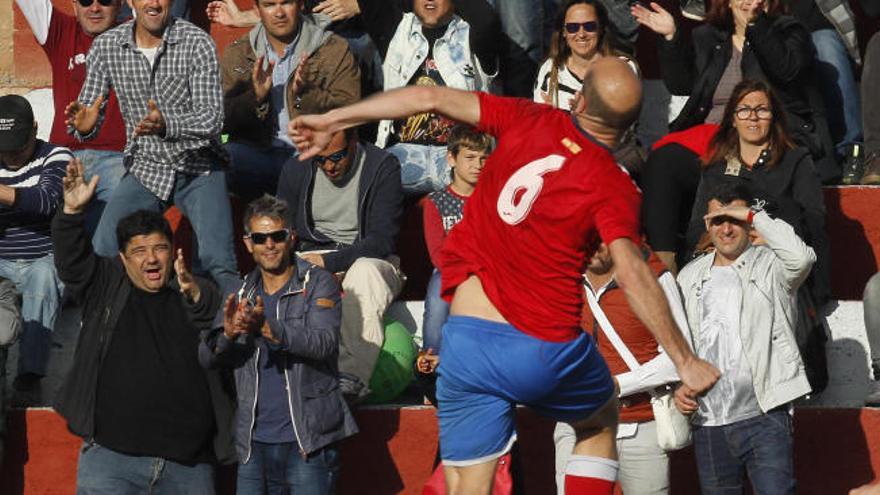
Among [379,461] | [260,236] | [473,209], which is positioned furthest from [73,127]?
[473,209]

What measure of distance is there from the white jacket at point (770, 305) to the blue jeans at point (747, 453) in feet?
0.38

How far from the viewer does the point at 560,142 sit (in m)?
8.04

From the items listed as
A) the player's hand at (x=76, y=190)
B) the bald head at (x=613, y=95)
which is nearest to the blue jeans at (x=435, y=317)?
the player's hand at (x=76, y=190)

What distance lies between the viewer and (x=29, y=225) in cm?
1139

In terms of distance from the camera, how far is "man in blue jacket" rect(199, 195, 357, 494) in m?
9.94

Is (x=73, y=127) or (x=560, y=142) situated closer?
(x=560, y=142)

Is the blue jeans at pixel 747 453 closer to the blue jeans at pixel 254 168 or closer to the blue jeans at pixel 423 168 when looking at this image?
the blue jeans at pixel 423 168

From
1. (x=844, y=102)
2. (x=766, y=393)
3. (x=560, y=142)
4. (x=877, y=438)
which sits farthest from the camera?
(x=844, y=102)

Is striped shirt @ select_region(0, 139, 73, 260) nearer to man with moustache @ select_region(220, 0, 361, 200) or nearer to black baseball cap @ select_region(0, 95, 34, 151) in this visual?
black baseball cap @ select_region(0, 95, 34, 151)

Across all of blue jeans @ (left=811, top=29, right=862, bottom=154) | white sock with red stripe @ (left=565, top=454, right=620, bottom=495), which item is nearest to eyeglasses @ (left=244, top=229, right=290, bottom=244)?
white sock with red stripe @ (left=565, top=454, right=620, bottom=495)

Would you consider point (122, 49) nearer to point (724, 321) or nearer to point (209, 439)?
point (209, 439)

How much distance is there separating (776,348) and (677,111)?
331 cm

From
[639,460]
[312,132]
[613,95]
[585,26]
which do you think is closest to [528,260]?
[613,95]

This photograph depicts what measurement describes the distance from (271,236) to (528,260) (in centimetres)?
229
